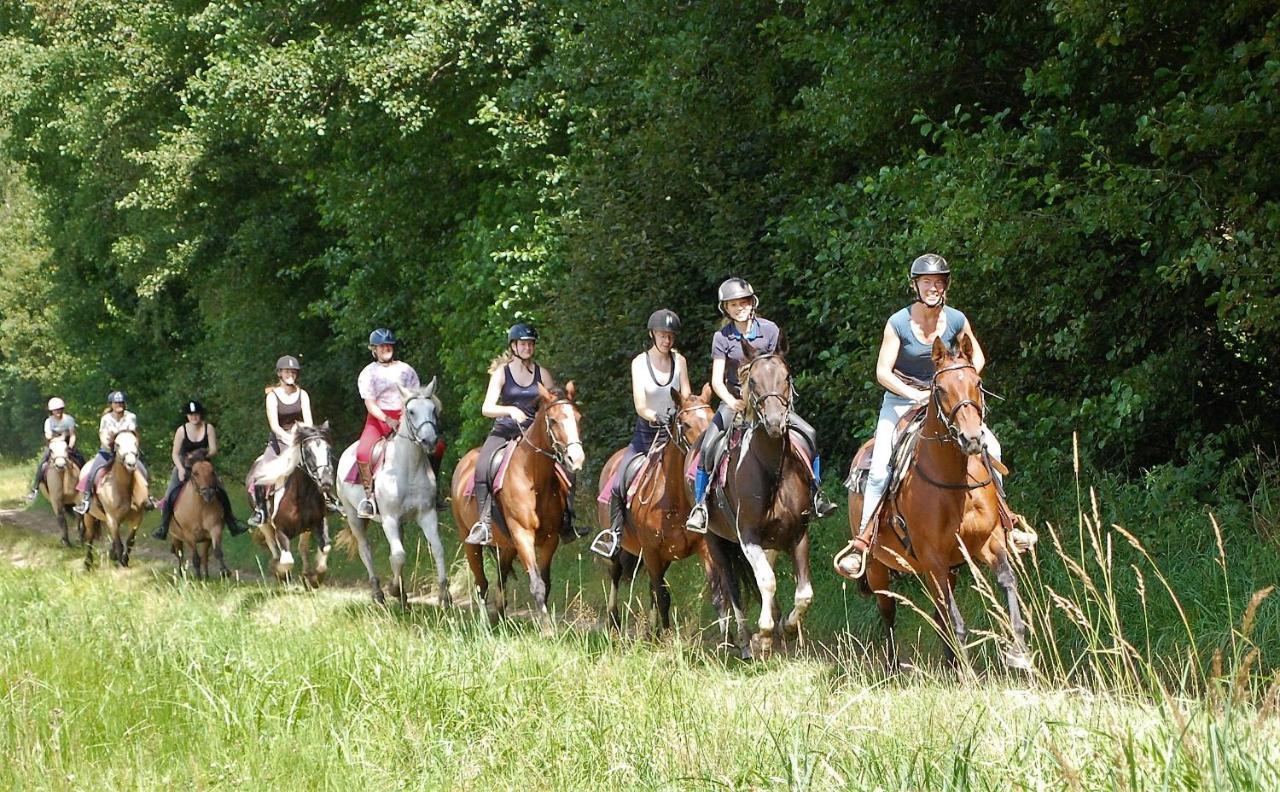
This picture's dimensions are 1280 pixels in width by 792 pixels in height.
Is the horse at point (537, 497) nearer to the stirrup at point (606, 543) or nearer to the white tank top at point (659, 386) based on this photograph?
the stirrup at point (606, 543)

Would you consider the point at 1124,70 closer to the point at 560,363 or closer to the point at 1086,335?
the point at 1086,335

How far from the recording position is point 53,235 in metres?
35.1

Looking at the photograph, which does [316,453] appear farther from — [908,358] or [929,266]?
[929,266]

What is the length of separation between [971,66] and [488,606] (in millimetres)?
6732

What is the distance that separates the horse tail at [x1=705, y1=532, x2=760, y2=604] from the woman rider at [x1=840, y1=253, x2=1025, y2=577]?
1.43 m

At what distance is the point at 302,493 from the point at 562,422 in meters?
6.11

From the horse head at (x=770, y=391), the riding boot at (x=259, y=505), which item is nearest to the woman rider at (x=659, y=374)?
the horse head at (x=770, y=391)

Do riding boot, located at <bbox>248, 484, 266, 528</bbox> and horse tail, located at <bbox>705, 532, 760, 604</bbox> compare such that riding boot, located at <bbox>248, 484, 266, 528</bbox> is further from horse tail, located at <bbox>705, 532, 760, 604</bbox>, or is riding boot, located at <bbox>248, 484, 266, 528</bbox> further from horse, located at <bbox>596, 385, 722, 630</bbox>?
horse tail, located at <bbox>705, 532, 760, 604</bbox>

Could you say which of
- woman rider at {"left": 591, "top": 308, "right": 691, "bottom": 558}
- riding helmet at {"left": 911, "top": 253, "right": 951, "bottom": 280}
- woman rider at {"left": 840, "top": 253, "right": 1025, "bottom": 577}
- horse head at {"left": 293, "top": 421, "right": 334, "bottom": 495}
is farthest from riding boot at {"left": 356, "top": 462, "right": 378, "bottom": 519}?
riding helmet at {"left": 911, "top": 253, "right": 951, "bottom": 280}

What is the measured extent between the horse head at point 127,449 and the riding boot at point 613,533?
1029 cm

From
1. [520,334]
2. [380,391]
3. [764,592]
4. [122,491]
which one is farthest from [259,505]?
[764,592]

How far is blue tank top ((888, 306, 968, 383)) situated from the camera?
335 inches

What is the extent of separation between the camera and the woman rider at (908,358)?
847 centimetres

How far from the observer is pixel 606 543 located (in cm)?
1150
